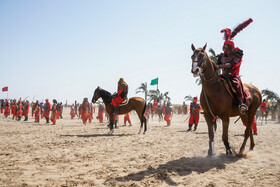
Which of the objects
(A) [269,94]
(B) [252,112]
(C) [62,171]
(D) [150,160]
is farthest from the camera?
(A) [269,94]

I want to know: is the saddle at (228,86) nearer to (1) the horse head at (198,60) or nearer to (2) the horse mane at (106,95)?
(1) the horse head at (198,60)

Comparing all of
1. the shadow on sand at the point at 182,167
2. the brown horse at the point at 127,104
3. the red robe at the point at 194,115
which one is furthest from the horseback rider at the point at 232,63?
the red robe at the point at 194,115

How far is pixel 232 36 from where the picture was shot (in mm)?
6328

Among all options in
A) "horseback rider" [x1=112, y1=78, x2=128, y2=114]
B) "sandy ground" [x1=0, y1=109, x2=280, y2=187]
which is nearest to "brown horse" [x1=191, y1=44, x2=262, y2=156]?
"sandy ground" [x1=0, y1=109, x2=280, y2=187]

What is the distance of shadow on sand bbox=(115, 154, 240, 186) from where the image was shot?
152 inches

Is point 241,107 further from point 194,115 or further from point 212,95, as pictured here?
point 194,115

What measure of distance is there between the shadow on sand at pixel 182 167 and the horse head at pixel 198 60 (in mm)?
2042

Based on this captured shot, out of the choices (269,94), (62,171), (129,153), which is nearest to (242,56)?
(129,153)

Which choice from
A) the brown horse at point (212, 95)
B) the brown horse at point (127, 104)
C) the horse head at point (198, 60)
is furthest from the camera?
the brown horse at point (127, 104)

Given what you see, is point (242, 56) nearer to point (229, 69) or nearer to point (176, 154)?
point (229, 69)

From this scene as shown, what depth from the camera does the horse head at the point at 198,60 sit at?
4.70 meters

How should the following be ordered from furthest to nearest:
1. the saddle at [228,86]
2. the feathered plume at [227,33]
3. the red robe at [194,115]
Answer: the red robe at [194,115] < the feathered plume at [227,33] < the saddle at [228,86]

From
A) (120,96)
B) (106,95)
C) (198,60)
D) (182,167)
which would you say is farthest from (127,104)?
(182,167)

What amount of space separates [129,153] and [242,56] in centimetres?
420
